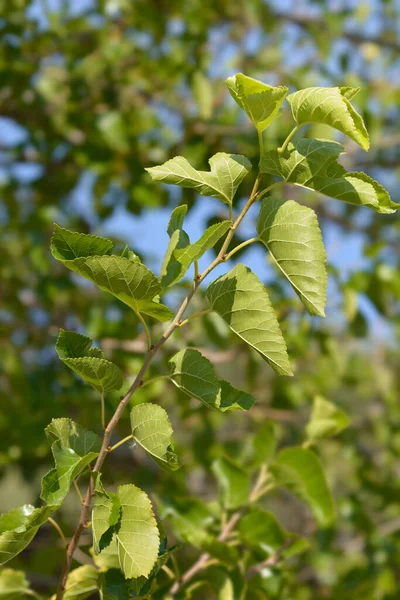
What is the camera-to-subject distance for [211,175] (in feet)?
2.00

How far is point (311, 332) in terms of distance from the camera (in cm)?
168

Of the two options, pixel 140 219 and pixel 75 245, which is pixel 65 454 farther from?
pixel 140 219

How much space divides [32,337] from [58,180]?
0.52 meters

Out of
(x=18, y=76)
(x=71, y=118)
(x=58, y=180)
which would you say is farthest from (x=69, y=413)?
(x=18, y=76)

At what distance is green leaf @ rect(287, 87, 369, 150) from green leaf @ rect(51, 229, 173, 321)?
0.19 meters

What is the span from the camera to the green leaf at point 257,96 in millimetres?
547

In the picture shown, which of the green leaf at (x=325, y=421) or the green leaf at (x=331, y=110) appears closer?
the green leaf at (x=331, y=110)

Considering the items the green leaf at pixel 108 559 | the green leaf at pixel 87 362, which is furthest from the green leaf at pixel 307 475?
the green leaf at pixel 87 362

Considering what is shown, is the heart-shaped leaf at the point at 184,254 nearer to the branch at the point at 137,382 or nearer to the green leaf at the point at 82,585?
the branch at the point at 137,382

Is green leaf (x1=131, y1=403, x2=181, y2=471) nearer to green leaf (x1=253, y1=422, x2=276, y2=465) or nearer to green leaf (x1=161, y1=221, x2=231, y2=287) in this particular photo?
green leaf (x1=161, y1=221, x2=231, y2=287)

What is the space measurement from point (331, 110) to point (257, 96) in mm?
Answer: 63

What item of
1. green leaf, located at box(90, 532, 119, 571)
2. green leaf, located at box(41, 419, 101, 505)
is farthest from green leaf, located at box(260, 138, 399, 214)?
green leaf, located at box(90, 532, 119, 571)

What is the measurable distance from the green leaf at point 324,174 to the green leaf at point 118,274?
153mm

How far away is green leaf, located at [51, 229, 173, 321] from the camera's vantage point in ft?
1.77
